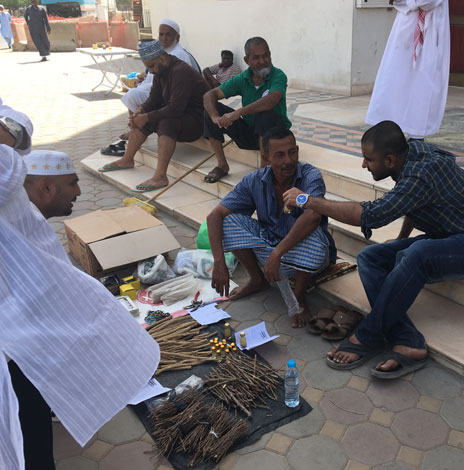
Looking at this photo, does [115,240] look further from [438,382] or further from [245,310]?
[438,382]

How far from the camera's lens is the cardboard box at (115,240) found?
3.98 m

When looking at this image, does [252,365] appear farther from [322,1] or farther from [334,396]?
[322,1]

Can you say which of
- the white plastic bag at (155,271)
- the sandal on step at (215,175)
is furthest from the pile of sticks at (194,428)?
the sandal on step at (215,175)

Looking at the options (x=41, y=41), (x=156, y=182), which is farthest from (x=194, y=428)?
(x=41, y=41)

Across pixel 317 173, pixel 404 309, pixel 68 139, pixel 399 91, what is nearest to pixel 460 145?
pixel 399 91

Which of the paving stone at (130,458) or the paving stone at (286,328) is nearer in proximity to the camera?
the paving stone at (130,458)

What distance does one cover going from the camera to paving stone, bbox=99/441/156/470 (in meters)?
2.34

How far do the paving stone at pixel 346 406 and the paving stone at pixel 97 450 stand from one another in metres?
1.07

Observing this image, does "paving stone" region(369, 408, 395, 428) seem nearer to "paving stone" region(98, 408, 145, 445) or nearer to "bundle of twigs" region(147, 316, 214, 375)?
"bundle of twigs" region(147, 316, 214, 375)

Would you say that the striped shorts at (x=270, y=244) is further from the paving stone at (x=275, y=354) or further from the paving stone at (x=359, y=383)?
the paving stone at (x=359, y=383)

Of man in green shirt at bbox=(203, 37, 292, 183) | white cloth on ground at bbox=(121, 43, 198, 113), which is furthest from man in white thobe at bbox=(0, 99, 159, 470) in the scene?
white cloth on ground at bbox=(121, 43, 198, 113)

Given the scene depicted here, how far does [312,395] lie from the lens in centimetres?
271

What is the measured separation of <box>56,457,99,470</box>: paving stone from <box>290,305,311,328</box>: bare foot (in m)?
1.47

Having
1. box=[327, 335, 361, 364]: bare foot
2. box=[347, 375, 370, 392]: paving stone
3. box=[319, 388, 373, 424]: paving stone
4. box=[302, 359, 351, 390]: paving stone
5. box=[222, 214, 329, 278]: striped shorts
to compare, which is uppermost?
box=[222, 214, 329, 278]: striped shorts
